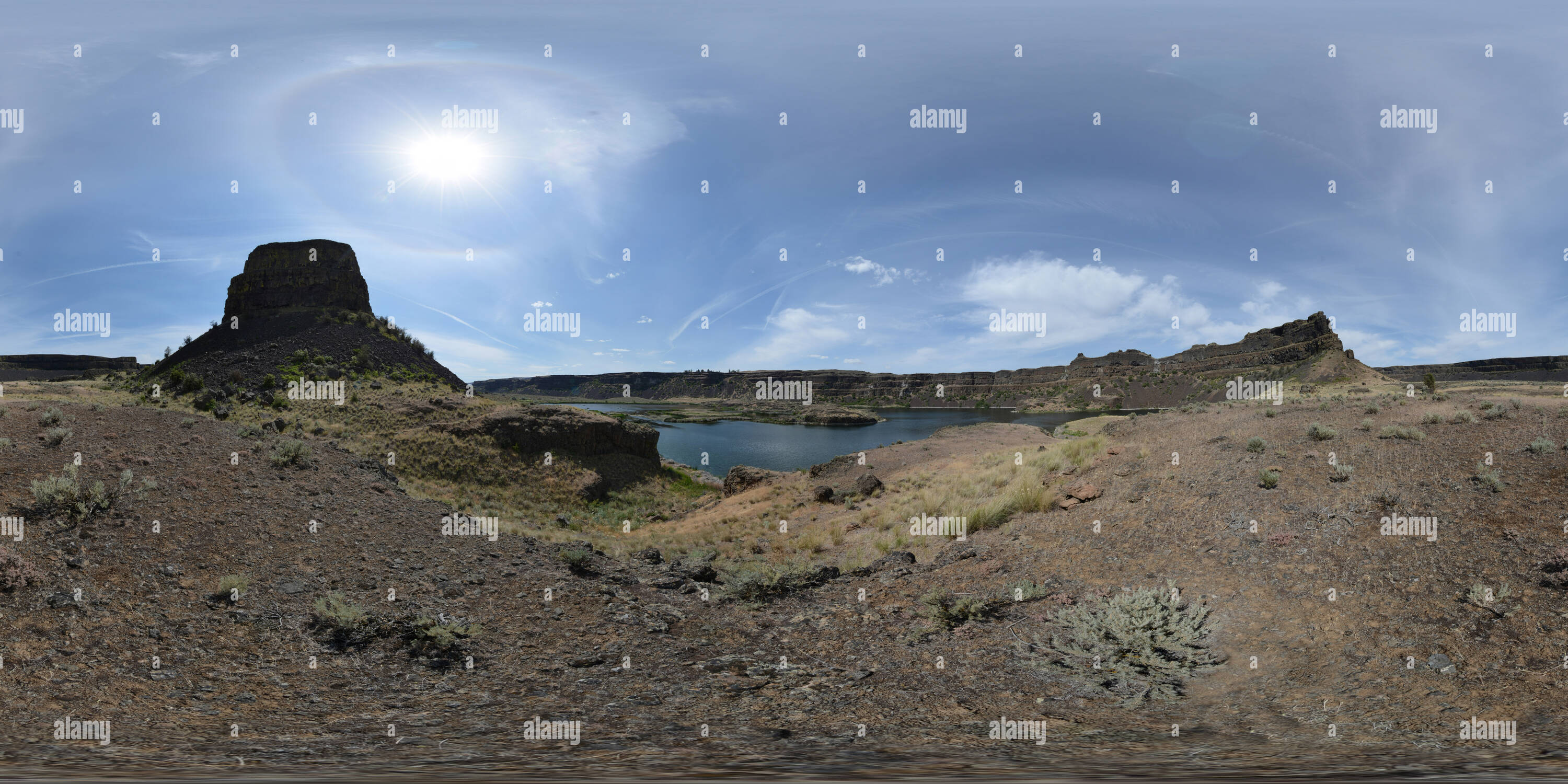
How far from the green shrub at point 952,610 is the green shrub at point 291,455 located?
48.3ft

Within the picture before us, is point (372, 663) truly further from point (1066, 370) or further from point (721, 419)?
point (1066, 370)

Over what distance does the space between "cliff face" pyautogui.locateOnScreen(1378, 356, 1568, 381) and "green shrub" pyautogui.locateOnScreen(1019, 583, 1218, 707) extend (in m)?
169

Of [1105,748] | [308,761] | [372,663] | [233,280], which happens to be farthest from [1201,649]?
[233,280]

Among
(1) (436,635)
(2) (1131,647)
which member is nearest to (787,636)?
(2) (1131,647)

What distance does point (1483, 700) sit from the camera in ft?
16.4

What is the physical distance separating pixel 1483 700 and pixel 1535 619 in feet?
7.07

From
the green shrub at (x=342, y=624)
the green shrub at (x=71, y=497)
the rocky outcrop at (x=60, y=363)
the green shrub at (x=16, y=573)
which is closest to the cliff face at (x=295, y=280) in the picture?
the green shrub at (x=71, y=497)

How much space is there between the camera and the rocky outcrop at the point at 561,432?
28.8 m

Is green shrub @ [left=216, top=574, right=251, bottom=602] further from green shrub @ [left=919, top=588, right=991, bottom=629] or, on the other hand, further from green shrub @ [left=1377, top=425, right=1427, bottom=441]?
green shrub @ [left=1377, top=425, right=1427, bottom=441]

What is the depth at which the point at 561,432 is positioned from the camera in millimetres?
30141

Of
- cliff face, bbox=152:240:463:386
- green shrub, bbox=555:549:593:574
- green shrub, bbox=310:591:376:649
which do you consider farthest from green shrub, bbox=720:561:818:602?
cliff face, bbox=152:240:463:386

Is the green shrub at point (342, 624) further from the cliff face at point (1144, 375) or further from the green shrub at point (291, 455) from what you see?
the cliff face at point (1144, 375)

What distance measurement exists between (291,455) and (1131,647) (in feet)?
57.0

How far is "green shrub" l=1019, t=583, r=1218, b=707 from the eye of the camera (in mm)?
5922
